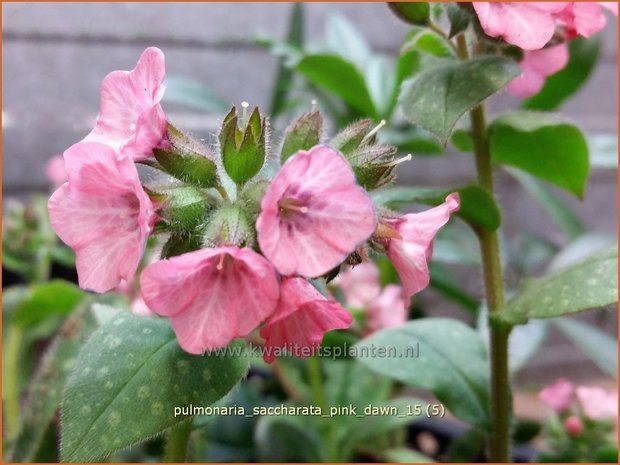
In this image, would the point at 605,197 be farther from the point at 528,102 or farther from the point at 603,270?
the point at 603,270

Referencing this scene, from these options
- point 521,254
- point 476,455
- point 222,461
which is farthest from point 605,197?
point 222,461

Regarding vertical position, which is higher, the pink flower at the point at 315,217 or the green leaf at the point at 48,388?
the pink flower at the point at 315,217

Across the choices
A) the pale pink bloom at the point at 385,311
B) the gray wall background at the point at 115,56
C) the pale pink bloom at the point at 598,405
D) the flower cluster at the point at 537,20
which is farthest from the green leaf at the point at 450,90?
the gray wall background at the point at 115,56

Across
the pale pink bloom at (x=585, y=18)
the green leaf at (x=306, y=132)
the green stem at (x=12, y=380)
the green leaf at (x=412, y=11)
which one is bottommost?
the green stem at (x=12, y=380)

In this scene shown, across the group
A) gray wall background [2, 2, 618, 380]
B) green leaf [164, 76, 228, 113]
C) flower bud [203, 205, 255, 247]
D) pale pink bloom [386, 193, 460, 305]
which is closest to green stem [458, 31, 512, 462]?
pale pink bloom [386, 193, 460, 305]

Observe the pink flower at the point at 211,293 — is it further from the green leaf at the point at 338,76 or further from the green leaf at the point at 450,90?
the green leaf at the point at 338,76
